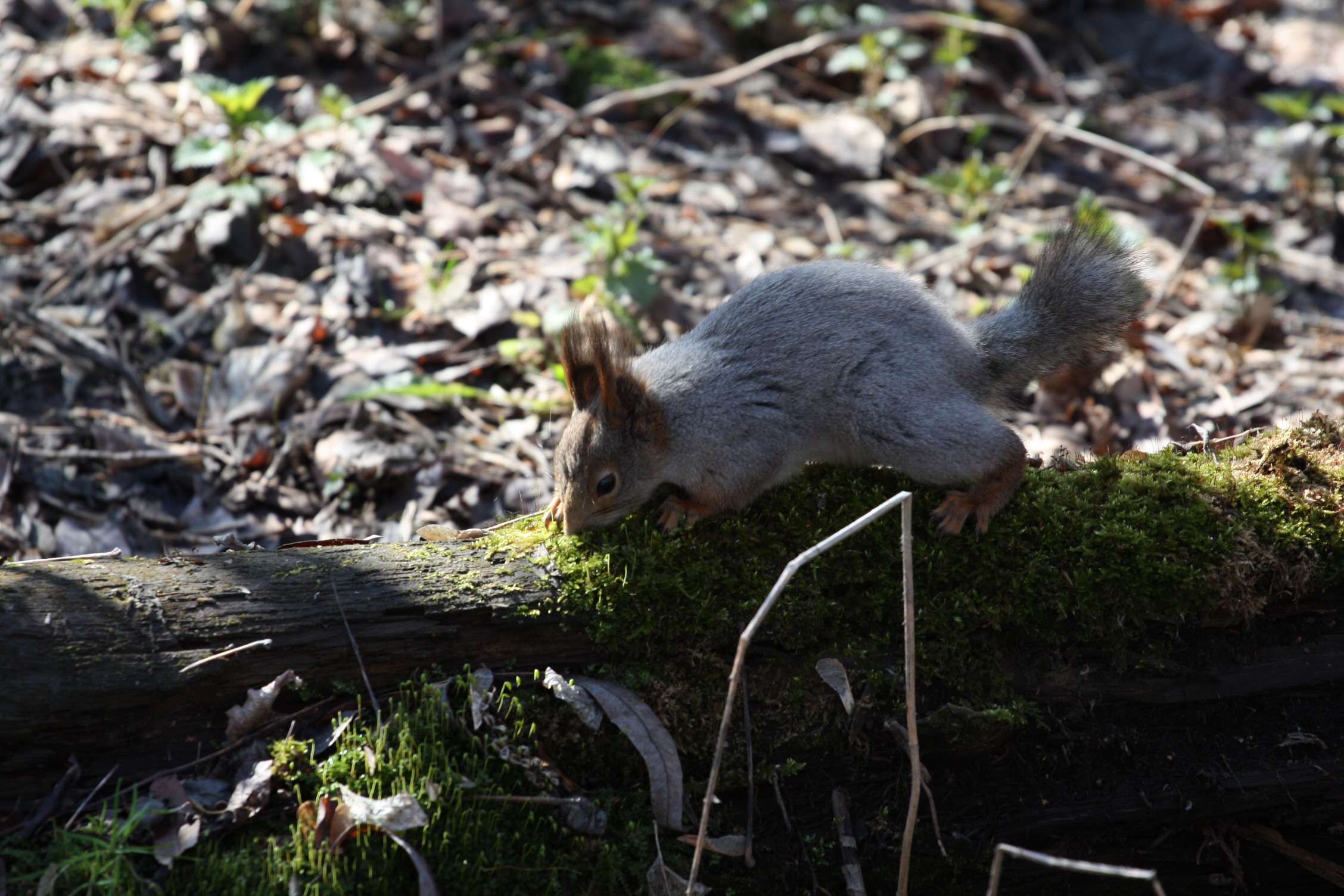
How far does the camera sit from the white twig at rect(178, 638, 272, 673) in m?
2.54

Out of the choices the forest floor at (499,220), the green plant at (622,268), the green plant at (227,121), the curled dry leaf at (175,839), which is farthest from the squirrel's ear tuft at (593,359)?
the green plant at (227,121)

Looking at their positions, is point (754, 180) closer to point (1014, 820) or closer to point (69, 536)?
point (69, 536)

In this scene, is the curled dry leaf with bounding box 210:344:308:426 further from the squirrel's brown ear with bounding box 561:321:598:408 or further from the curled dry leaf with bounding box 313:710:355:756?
the curled dry leaf with bounding box 313:710:355:756

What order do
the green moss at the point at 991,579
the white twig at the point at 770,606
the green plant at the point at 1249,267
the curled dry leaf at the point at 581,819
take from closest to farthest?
the white twig at the point at 770,606, the curled dry leaf at the point at 581,819, the green moss at the point at 991,579, the green plant at the point at 1249,267

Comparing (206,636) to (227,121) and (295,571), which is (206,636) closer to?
(295,571)

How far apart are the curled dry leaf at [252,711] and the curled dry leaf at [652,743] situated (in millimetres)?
750

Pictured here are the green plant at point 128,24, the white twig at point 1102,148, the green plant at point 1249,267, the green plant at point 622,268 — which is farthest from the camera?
the green plant at point 128,24

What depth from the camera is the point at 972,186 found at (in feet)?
21.3

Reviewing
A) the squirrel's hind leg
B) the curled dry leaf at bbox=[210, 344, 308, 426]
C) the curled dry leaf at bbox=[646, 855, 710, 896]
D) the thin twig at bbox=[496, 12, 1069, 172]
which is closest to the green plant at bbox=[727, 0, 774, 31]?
the thin twig at bbox=[496, 12, 1069, 172]

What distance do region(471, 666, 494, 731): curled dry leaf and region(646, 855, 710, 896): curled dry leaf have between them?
1.78ft

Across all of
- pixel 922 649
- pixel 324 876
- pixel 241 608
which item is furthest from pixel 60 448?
pixel 922 649

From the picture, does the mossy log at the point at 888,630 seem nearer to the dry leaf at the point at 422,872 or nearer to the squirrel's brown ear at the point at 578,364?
the dry leaf at the point at 422,872

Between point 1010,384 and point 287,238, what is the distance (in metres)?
3.94

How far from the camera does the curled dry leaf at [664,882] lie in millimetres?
A: 2480
